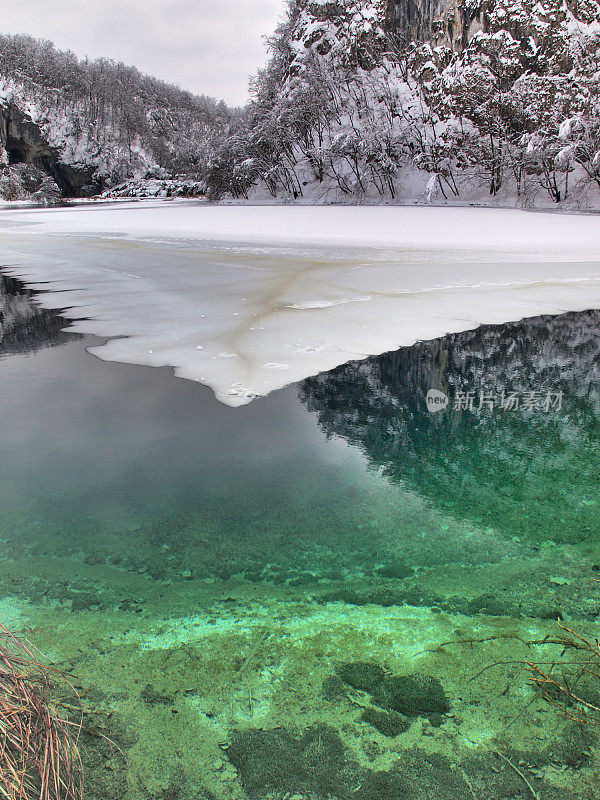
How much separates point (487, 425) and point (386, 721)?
6.69 ft

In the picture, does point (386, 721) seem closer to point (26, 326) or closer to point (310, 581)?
point (310, 581)

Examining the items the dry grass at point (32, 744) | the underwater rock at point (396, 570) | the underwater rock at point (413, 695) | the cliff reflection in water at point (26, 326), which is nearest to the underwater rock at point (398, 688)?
the underwater rock at point (413, 695)

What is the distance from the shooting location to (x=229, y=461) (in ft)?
9.36

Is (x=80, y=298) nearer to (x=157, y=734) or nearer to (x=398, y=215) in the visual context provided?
(x=157, y=734)

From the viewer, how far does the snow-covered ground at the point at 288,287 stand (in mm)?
4426

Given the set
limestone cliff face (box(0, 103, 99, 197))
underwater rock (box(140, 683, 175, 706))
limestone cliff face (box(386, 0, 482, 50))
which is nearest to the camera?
underwater rock (box(140, 683, 175, 706))

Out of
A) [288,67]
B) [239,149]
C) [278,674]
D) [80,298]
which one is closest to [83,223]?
[80,298]

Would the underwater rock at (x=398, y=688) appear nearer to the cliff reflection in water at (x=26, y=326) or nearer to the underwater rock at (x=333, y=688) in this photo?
A: the underwater rock at (x=333, y=688)

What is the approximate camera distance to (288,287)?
673 cm

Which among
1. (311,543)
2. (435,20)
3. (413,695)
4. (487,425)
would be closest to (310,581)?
(311,543)

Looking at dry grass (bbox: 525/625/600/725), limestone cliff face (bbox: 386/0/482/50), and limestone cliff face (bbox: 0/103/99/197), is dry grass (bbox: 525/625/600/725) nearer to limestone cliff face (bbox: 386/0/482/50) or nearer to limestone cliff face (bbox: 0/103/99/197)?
limestone cliff face (bbox: 386/0/482/50)

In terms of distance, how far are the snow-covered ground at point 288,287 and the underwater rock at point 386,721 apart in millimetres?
2270

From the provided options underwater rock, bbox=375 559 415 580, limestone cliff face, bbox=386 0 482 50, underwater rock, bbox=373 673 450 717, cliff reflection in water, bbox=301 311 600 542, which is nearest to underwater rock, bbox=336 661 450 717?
underwater rock, bbox=373 673 450 717

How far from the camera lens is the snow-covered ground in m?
4.43
